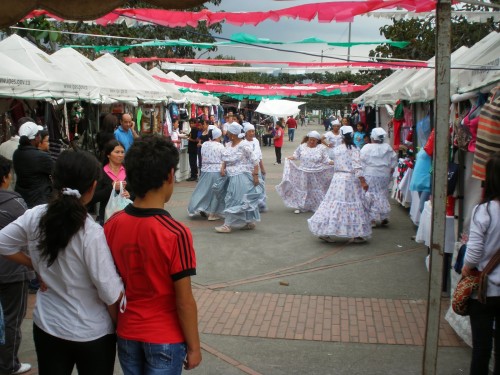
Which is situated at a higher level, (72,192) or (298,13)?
(298,13)

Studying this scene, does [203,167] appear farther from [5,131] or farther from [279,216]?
[5,131]

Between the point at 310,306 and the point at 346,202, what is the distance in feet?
9.98

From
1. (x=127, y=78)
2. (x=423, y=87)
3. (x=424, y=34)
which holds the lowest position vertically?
(x=423, y=87)

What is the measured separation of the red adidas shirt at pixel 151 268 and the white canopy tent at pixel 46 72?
7027mm

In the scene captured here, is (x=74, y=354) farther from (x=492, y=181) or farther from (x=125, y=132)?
(x=125, y=132)

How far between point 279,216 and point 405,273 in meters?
4.59

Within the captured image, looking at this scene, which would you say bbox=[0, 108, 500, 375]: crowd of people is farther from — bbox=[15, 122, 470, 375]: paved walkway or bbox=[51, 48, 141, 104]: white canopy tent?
bbox=[51, 48, 141, 104]: white canopy tent

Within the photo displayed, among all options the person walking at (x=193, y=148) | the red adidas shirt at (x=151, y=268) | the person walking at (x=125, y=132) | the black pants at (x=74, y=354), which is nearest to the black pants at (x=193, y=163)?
the person walking at (x=193, y=148)

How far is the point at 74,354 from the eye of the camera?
282 cm

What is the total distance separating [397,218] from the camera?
466 inches

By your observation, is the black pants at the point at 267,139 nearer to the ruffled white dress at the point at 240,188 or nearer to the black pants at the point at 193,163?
the black pants at the point at 193,163

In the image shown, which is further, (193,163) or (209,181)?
(193,163)

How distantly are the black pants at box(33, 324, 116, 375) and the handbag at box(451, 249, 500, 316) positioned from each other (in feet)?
7.21

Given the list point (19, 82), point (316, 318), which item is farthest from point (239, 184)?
point (316, 318)
